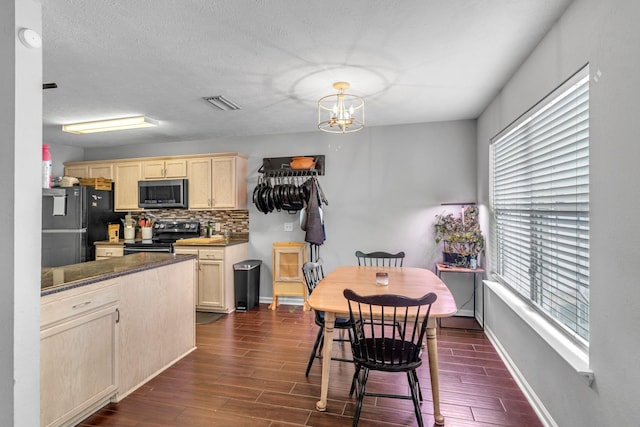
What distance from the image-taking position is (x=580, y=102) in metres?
1.70

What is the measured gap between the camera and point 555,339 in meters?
1.83

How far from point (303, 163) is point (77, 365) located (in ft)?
10.3

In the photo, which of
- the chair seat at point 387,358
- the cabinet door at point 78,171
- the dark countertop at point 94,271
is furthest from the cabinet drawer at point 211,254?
the chair seat at point 387,358

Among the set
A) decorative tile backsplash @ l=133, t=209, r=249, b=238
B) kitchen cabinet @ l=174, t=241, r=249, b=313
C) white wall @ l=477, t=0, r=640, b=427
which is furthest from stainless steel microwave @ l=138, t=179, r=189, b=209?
white wall @ l=477, t=0, r=640, b=427

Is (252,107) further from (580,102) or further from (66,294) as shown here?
(580,102)

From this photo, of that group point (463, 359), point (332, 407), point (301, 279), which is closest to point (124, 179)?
point (301, 279)

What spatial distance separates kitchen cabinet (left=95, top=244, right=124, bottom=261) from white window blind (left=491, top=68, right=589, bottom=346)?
467 cm

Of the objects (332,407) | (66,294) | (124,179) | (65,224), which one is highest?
(124,179)

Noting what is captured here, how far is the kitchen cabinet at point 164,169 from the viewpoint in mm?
4625

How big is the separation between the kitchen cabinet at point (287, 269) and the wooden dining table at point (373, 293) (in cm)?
133

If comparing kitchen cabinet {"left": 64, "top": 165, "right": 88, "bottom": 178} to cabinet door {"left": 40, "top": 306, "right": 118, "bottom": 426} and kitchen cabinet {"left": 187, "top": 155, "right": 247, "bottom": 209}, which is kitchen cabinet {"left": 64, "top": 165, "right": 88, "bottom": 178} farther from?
cabinet door {"left": 40, "top": 306, "right": 118, "bottom": 426}

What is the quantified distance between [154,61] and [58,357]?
200cm

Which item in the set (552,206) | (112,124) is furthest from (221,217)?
(552,206)

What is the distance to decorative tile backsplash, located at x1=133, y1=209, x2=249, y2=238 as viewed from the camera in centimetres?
481
